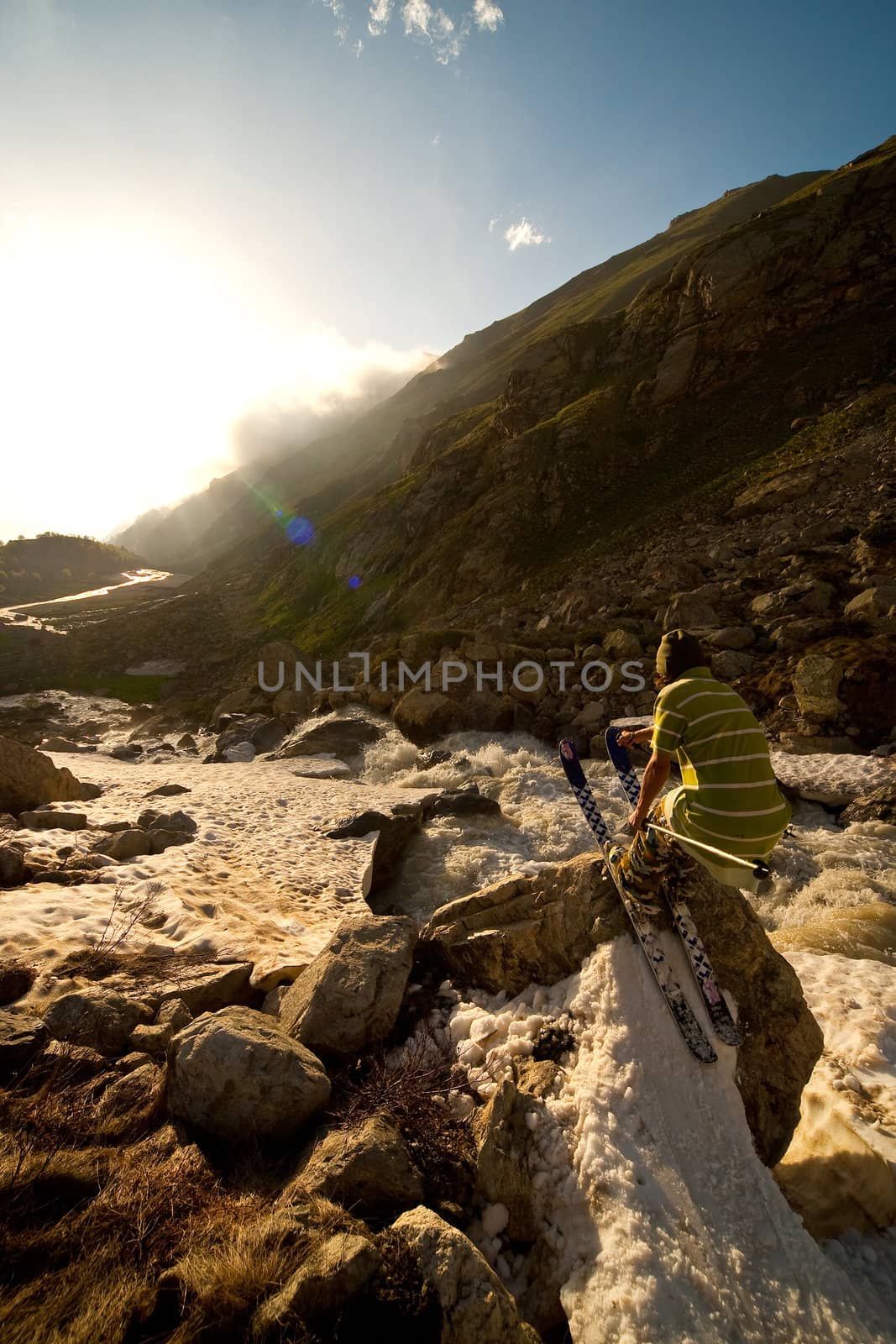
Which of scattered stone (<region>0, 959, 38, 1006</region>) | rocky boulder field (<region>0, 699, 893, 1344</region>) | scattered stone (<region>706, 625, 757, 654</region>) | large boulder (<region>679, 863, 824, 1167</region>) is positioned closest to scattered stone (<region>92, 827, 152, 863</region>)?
rocky boulder field (<region>0, 699, 893, 1344</region>)

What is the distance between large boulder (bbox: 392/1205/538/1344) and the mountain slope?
2775 inches

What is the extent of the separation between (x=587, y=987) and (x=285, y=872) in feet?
25.6

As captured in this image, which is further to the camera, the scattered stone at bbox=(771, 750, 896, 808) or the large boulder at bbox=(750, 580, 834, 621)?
the large boulder at bbox=(750, 580, 834, 621)

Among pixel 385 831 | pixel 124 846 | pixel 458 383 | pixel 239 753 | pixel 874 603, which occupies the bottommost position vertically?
pixel 239 753

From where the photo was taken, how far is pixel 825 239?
36.8 m

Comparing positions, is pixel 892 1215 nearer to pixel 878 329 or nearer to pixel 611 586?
pixel 611 586

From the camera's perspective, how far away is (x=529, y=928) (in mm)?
6500

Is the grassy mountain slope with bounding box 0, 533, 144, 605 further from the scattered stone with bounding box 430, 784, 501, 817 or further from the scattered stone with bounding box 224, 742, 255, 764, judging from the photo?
the scattered stone with bounding box 430, 784, 501, 817

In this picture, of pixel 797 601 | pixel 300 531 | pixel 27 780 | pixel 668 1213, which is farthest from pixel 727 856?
pixel 300 531

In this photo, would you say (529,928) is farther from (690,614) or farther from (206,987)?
(690,614)

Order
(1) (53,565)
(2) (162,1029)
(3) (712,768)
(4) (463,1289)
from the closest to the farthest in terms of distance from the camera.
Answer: (4) (463,1289)
(3) (712,768)
(2) (162,1029)
(1) (53,565)

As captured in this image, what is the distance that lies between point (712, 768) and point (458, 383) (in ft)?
405

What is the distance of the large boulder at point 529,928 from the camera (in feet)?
19.8

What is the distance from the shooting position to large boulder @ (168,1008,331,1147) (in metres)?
4.23
